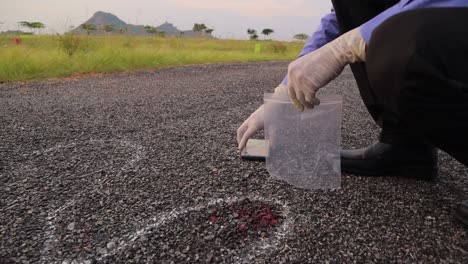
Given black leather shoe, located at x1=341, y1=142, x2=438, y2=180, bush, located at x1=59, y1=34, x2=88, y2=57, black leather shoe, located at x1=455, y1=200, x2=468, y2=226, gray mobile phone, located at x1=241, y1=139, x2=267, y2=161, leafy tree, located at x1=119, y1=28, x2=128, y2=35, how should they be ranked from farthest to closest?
1. leafy tree, located at x1=119, y1=28, x2=128, y2=35
2. bush, located at x1=59, y1=34, x2=88, y2=57
3. gray mobile phone, located at x1=241, y1=139, x2=267, y2=161
4. black leather shoe, located at x1=341, y1=142, x2=438, y2=180
5. black leather shoe, located at x1=455, y1=200, x2=468, y2=226

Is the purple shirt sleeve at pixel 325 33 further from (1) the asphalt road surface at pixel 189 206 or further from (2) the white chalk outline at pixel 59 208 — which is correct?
(2) the white chalk outline at pixel 59 208

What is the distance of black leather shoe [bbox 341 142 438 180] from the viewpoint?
3.95ft

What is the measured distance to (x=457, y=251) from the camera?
85cm

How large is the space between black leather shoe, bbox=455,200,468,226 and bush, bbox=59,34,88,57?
553 centimetres

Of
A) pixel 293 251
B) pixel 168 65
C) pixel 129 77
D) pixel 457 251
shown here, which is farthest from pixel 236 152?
pixel 168 65

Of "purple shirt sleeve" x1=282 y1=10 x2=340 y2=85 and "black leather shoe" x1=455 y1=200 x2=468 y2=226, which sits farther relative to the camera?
"purple shirt sleeve" x1=282 y1=10 x2=340 y2=85

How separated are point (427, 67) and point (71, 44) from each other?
572 centimetres

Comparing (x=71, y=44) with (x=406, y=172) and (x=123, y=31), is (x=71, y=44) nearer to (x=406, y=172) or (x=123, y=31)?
(x=123, y=31)

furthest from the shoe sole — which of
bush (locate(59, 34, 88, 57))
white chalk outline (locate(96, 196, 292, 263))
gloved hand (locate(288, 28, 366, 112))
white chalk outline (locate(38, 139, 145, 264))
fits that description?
bush (locate(59, 34, 88, 57))

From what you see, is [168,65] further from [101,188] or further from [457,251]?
[457,251]

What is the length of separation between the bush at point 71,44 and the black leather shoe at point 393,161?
5.15 meters

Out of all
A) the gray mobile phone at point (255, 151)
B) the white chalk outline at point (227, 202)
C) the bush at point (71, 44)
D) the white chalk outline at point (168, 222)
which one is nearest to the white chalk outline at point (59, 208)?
the white chalk outline at point (168, 222)

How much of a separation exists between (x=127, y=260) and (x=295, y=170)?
0.64 meters

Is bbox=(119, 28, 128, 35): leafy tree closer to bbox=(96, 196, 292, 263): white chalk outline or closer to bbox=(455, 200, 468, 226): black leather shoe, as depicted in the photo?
bbox=(96, 196, 292, 263): white chalk outline
